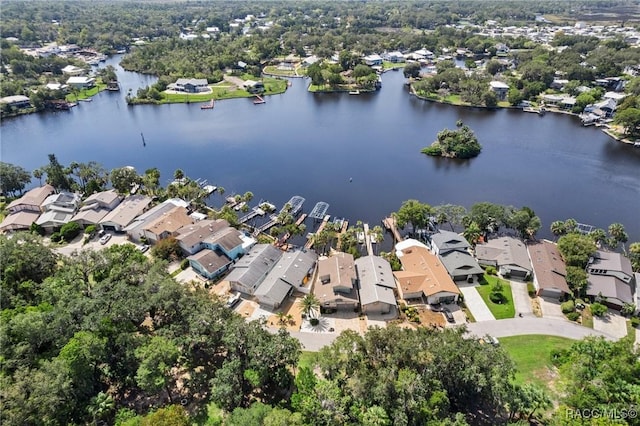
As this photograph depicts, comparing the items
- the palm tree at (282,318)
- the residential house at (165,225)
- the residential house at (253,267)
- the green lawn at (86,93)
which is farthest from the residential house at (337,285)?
the green lawn at (86,93)

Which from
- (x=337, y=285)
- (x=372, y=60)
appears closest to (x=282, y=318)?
(x=337, y=285)

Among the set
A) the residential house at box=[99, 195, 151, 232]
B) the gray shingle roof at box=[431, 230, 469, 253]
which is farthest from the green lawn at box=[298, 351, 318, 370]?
the residential house at box=[99, 195, 151, 232]

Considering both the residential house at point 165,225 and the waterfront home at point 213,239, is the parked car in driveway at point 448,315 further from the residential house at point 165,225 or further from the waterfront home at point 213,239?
the residential house at point 165,225

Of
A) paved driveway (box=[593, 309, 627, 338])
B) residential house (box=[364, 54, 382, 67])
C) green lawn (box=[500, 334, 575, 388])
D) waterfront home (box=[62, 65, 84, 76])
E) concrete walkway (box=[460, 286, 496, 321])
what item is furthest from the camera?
residential house (box=[364, 54, 382, 67])

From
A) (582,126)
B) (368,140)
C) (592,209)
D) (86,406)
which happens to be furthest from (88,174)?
(582,126)

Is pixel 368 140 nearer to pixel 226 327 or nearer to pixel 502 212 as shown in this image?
pixel 502 212

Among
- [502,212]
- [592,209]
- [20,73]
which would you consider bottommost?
[592,209]

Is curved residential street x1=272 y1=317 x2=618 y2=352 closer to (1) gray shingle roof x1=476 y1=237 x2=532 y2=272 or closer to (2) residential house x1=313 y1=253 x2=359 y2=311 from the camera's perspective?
(2) residential house x1=313 y1=253 x2=359 y2=311
